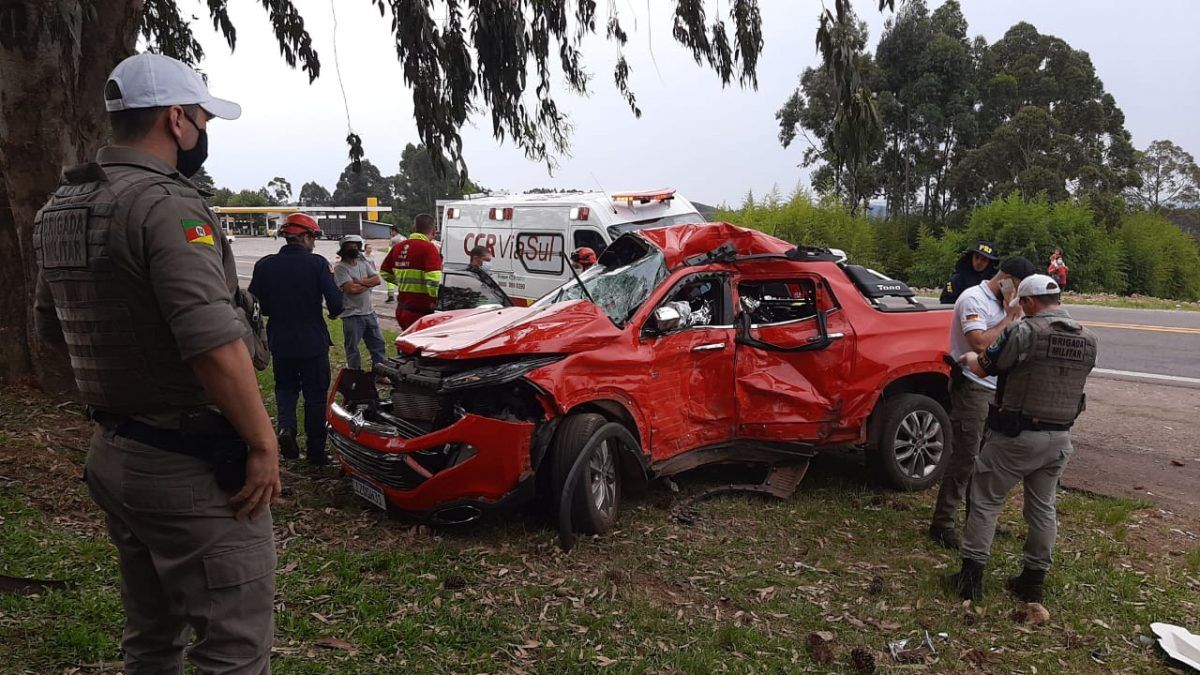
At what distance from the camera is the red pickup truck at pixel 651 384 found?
4.77m

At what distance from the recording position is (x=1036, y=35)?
36188 millimetres

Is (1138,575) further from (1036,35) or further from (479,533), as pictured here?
(1036,35)

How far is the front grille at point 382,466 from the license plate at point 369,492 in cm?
8

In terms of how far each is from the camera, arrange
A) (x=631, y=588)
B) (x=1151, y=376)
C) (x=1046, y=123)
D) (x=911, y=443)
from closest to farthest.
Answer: (x=631, y=588) < (x=911, y=443) < (x=1151, y=376) < (x=1046, y=123)

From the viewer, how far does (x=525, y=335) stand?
4977 mm

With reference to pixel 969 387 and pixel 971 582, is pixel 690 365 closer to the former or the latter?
pixel 969 387

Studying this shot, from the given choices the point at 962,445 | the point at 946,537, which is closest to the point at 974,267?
the point at 962,445

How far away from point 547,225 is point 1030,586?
8596mm

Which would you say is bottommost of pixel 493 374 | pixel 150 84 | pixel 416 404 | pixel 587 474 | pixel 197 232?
pixel 587 474

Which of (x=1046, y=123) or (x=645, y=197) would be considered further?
(x=1046, y=123)

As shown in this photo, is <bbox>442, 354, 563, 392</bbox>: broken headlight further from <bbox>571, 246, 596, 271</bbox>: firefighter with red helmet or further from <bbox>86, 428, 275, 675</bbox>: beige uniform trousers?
<bbox>571, 246, 596, 271</bbox>: firefighter with red helmet

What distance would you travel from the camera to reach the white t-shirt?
5195mm

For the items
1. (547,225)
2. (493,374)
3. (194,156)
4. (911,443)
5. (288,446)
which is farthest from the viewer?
(547,225)

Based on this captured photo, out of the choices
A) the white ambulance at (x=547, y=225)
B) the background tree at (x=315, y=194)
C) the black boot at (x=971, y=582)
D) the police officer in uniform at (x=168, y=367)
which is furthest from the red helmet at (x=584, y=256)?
the background tree at (x=315, y=194)
